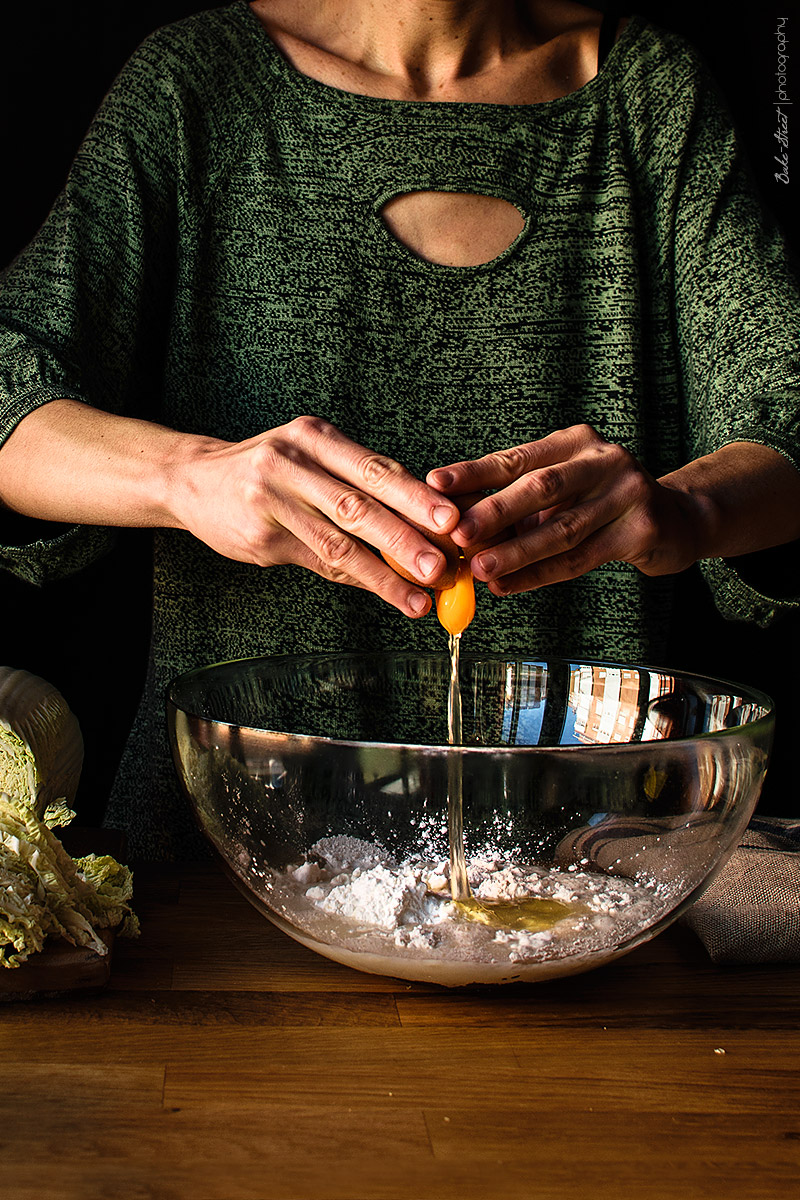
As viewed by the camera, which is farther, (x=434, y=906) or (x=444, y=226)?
(x=444, y=226)

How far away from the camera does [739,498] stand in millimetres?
1036

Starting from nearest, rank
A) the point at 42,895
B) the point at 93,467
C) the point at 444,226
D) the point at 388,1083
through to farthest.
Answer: the point at 388,1083 → the point at 42,895 → the point at 93,467 → the point at 444,226

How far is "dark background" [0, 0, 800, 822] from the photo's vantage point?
167 cm

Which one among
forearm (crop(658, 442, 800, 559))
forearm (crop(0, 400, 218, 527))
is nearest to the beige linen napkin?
forearm (crop(658, 442, 800, 559))

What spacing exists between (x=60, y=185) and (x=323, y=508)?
119cm

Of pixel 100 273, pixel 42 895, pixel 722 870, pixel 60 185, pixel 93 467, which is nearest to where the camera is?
pixel 42 895

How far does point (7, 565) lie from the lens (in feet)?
3.87

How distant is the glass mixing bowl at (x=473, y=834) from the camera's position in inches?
25.2

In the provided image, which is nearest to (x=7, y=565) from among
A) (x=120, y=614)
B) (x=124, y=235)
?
(x=124, y=235)

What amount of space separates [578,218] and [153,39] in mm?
578

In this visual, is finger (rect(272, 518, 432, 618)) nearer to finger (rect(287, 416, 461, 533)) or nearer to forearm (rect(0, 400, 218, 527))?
finger (rect(287, 416, 461, 533))

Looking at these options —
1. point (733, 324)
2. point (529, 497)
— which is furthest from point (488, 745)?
point (733, 324)

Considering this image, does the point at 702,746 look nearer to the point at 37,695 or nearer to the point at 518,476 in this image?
the point at 518,476

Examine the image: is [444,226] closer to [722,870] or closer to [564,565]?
[564,565]
